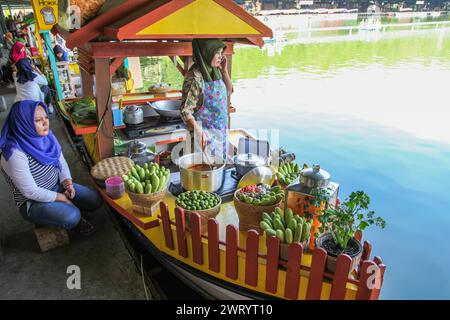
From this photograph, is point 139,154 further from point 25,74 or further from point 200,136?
point 25,74

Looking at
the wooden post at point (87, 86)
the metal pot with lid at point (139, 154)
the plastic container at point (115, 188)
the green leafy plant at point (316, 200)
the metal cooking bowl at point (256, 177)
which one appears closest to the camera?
the green leafy plant at point (316, 200)

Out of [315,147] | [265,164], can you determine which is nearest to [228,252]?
[265,164]

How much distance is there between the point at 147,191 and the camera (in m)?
2.38

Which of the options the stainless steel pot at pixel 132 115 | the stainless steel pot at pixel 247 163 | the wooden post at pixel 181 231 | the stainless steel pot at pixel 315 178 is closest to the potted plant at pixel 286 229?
the stainless steel pot at pixel 315 178

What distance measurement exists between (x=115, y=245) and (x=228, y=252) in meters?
1.25

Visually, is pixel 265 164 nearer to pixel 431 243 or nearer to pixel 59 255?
pixel 59 255

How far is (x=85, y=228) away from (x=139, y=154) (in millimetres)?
828

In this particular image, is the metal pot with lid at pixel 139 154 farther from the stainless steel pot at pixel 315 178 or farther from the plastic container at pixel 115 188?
the stainless steel pot at pixel 315 178

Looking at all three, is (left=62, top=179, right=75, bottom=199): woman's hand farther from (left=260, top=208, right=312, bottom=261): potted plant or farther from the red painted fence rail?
(left=260, top=208, right=312, bottom=261): potted plant

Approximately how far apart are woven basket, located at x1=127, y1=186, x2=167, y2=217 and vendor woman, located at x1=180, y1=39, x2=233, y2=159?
62cm

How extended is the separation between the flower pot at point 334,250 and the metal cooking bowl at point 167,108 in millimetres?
2644

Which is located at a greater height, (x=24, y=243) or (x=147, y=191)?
(x=147, y=191)

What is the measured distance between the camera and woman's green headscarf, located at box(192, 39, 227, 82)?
2604mm

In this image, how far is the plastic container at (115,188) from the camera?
271 centimetres
